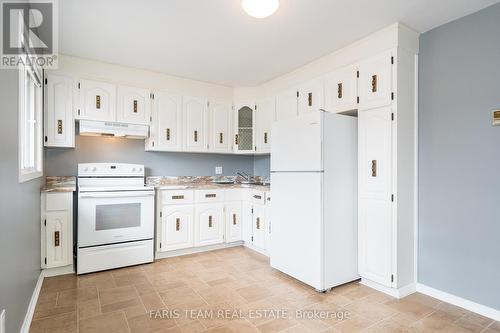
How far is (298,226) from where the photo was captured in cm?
280

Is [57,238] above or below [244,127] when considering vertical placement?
below

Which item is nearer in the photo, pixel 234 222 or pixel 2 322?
pixel 2 322

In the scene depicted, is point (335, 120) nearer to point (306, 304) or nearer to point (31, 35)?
point (306, 304)

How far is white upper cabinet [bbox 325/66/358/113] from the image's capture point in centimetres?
282

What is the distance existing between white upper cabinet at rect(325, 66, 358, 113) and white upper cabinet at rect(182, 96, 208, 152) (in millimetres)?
1826

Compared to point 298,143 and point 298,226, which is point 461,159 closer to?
point 298,143

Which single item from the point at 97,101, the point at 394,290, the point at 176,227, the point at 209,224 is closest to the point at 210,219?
the point at 209,224

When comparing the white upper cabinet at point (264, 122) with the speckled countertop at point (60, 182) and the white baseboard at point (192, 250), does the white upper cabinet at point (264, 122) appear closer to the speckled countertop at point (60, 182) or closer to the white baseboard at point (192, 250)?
the white baseboard at point (192, 250)

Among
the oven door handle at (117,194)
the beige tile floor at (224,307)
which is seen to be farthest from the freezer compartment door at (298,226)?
the oven door handle at (117,194)

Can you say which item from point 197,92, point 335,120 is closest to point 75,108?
point 197,92

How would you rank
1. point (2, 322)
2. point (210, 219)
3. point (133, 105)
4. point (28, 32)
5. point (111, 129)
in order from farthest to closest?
point (210, 219) < point (133, 105) < point (111, 129) < point (28, 32) < point (2, 322)

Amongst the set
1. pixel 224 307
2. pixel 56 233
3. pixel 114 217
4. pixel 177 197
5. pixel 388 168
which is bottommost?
pixel 224 307

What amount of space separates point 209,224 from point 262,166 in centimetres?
138

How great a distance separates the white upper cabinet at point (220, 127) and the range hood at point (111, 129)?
1001 millimetres
